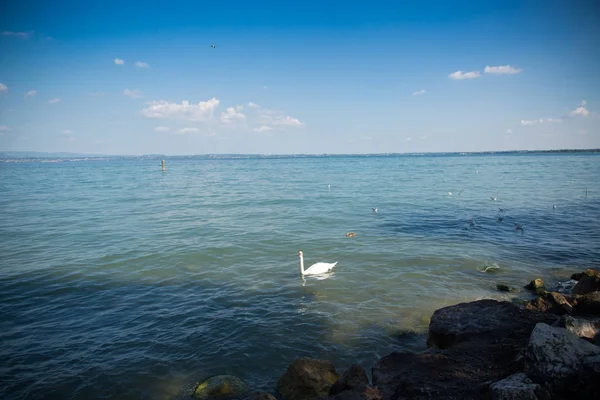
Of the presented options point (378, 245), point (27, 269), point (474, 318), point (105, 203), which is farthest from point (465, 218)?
point (105, 203)

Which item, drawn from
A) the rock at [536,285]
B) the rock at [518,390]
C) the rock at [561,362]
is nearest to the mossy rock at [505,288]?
the rock at [536,285]

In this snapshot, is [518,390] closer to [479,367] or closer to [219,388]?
[479,367]

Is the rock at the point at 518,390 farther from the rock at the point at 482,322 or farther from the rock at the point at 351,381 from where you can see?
the rock at the point at 482,322

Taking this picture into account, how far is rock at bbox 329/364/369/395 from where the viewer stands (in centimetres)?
582

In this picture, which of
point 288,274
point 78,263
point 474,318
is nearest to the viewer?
point 474,318

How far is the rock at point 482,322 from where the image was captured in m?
6.67

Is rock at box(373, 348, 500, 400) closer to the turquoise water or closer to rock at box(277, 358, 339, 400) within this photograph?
rock at box(277, 358, 339, 400)

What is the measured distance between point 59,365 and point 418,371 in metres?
8.74

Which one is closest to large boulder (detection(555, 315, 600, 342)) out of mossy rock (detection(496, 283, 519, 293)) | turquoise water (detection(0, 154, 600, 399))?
turquoise water (detection(0, 154, 600, 399))

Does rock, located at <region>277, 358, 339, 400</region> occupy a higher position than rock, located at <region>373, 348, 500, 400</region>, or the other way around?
rock, located at <region>373, 348, 500, 400</region>

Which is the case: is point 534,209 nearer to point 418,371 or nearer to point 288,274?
point 288,274

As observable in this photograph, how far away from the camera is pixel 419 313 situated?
10.4 metres

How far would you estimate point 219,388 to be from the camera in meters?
6.72

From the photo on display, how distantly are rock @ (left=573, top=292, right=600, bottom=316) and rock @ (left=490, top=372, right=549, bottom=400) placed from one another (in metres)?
6.29
